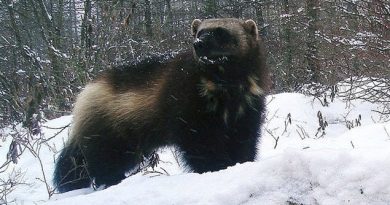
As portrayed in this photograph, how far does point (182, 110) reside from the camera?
3805 mm

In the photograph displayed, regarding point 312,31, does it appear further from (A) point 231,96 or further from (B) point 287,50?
(A) point 231,96

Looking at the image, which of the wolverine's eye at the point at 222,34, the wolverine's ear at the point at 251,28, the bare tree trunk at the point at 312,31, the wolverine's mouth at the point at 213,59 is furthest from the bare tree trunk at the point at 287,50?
the wolverine's mouth at the point at 213,59

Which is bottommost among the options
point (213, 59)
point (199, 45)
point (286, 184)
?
point (286, 184)

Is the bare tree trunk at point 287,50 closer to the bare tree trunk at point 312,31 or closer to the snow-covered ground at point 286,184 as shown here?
the bare tree trunk at point 312,31

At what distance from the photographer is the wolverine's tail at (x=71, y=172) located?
14.4ft

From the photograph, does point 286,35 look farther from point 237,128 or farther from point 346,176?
point 346,176

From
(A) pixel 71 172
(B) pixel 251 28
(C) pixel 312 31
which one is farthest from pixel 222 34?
(C) pixel 312 31

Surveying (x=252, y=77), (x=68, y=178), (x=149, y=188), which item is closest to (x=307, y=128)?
(x=252, y=77)

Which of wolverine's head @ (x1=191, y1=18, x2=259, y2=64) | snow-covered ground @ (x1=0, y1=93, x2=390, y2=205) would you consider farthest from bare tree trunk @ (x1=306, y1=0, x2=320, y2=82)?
snow-covered ground @ (x1=0, y1=93, x2=390, y2=205)

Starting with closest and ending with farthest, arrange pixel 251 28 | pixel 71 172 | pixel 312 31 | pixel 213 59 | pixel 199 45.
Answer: pixel 199 45 < pixel 213 59 < pixel 251 28 < pixel 71 172 < pixel 312 31

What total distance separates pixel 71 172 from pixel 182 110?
4.17ft

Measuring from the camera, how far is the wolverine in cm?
383

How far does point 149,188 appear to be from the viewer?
6.94ft

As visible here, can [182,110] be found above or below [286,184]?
below
